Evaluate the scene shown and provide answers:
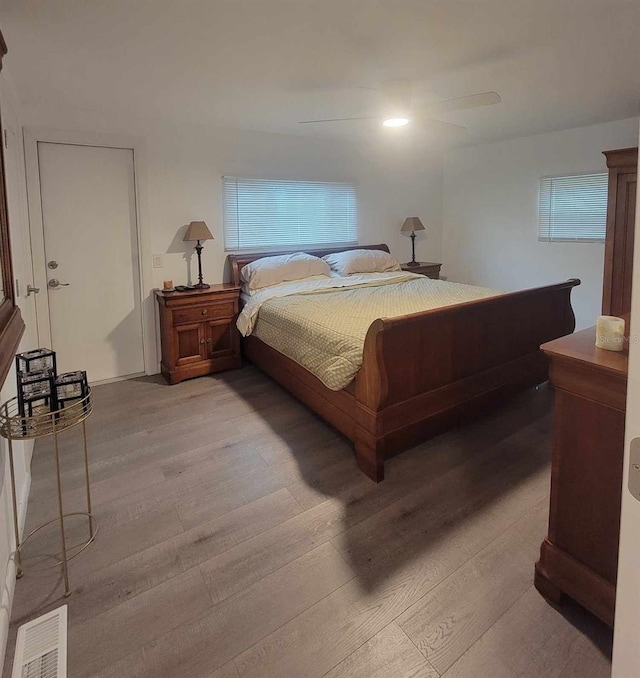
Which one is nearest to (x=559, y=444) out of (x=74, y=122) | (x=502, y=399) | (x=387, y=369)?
(x=387, y=369)

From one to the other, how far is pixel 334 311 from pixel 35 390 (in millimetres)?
1879

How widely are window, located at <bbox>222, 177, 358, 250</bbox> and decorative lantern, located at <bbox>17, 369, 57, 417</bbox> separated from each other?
2784 millimetres

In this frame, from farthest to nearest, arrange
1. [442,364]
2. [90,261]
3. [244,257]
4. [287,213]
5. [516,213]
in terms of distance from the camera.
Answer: [516,213] < [287,213] < [244,257] < [90,261] < [442,364]

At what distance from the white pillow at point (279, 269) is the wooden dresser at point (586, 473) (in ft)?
9.52

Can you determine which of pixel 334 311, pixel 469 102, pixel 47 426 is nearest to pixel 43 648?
pixel 47 426

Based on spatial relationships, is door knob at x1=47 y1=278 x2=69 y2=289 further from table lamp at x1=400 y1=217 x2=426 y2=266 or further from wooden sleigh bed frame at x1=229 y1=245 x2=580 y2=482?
table lamp at x1=400 y1=217 x2=426 y2=266

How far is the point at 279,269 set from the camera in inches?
163

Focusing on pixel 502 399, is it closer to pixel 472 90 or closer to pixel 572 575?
pixel 572 575

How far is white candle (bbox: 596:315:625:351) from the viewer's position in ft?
4.50

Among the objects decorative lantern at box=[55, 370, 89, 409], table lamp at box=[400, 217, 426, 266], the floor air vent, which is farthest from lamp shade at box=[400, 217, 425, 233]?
the floor air vent

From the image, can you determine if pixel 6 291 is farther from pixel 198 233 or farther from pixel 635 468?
pixel 635 468

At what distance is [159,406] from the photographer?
11.0 ft

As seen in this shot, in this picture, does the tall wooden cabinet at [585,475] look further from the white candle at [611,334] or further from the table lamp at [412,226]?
the table lamp at [412,226]

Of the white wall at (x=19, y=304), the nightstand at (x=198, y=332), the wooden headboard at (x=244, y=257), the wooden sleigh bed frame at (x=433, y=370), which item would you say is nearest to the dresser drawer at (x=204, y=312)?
the nightstand at (x=198, y=332)
